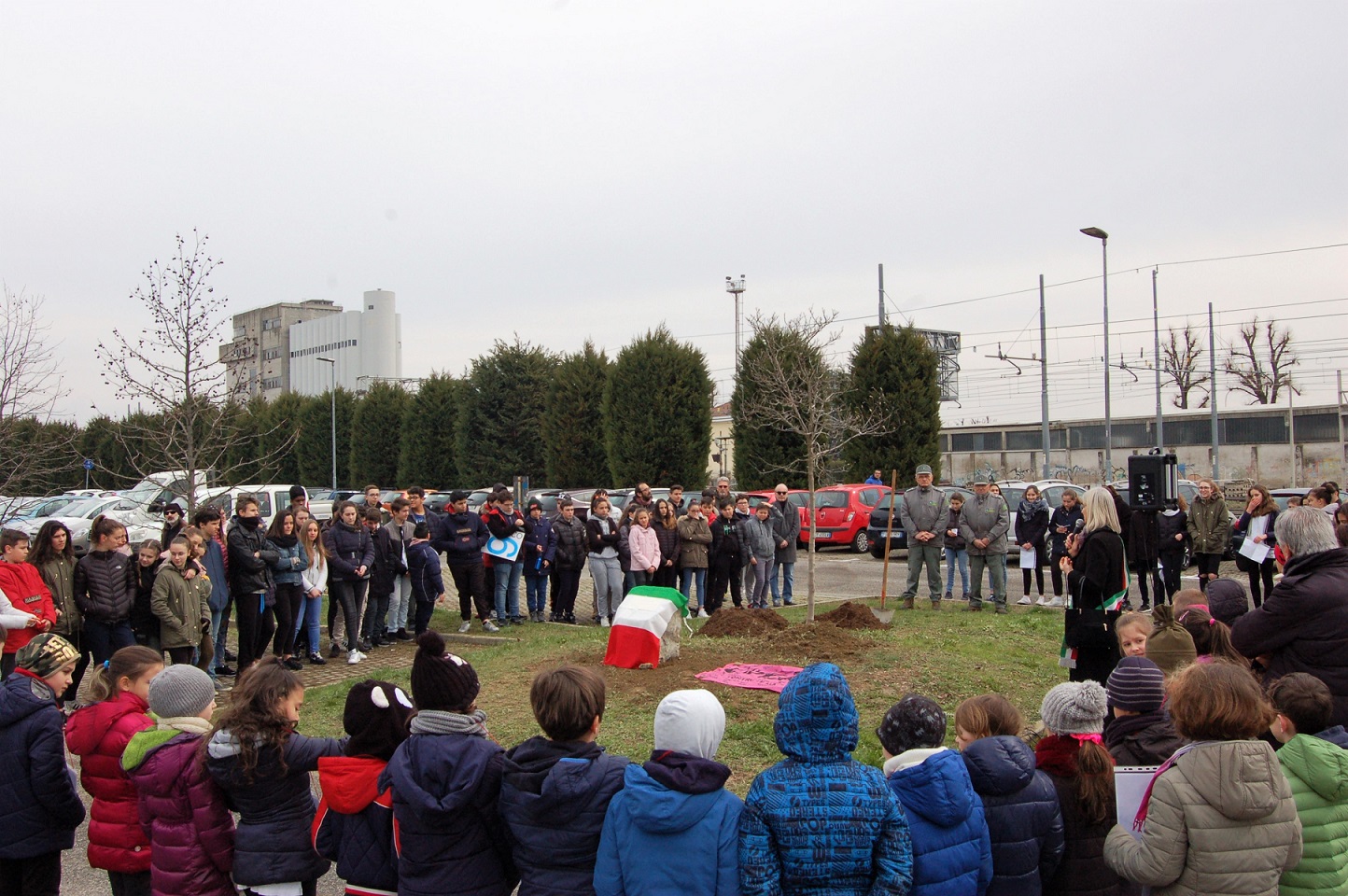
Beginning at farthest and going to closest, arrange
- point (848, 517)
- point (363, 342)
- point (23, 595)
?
1. point (363, 342)
2. point (848, 517)
3. point (23, 595)

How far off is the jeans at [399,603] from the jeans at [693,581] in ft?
13.3

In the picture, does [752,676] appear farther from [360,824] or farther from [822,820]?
[822,820]

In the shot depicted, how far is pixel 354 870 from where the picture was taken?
12.3 feet

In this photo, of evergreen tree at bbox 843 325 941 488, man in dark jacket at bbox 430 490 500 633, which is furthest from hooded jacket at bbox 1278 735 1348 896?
evergreen tree at bbox 843 325 941 488

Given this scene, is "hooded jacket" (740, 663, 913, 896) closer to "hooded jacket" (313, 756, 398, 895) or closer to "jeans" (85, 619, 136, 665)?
"hooded jacket" (313, 756, 398, 895)

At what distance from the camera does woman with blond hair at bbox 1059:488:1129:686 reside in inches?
297

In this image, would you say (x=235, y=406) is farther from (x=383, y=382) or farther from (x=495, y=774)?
(x=383, y=382)

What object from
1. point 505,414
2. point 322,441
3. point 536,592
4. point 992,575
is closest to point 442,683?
point 536,592

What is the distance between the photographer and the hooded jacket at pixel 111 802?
4195 mm

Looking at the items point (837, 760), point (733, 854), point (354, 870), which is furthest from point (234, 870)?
point (837, 760)

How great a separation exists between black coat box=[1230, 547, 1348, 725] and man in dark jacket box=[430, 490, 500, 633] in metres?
10.0

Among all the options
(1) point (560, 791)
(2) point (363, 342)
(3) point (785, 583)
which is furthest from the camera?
(2) point (363, 342)

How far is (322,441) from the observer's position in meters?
56.4

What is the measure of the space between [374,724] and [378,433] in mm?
50086
